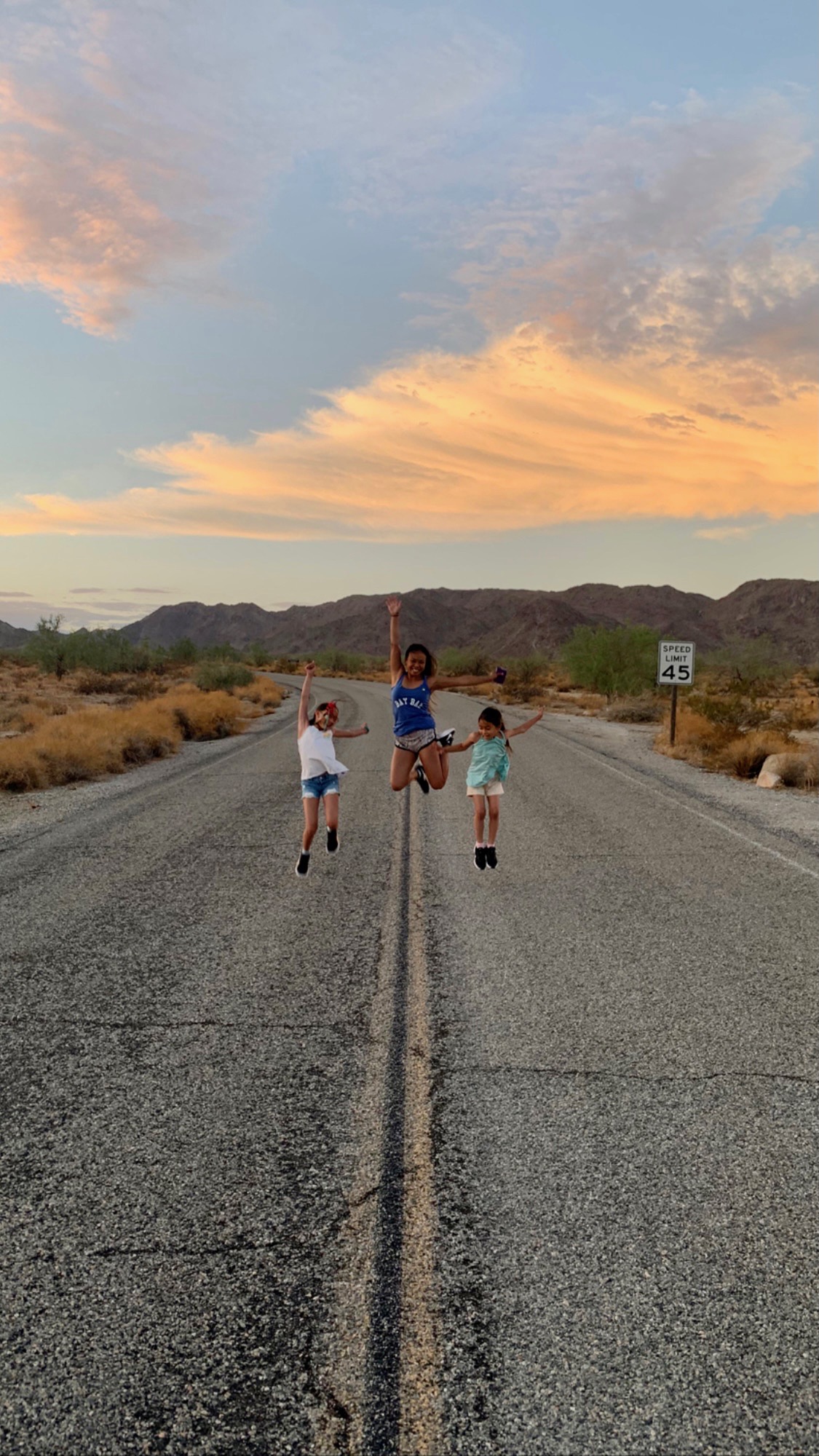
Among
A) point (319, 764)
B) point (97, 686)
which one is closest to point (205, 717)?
point (319, 764)

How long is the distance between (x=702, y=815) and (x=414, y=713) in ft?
25.8

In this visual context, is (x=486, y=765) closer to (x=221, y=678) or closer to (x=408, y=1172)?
(x=408, y=1172)

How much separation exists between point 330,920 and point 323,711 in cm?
175

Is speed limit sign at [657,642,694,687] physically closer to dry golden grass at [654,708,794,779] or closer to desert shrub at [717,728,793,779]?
dry golden grass at [654,708,794,779]

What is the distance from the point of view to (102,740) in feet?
64.2

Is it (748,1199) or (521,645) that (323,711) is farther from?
(521,645)

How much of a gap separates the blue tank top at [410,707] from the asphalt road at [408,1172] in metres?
1.64

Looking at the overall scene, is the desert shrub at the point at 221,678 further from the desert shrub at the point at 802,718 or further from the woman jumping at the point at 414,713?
the woman jumping at the point at 414,713

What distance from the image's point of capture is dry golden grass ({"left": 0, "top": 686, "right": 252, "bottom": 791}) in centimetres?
1678

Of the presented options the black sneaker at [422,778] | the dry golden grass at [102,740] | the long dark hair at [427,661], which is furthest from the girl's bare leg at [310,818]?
the dry golden grass at [102,740]

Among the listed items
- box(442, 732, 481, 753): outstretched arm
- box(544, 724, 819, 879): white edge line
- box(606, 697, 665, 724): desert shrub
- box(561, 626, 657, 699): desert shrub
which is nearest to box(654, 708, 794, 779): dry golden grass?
box(544, 724, 819, 879): white edge line

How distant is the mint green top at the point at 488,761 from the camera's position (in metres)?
7.51

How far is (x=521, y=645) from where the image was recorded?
15812 cm

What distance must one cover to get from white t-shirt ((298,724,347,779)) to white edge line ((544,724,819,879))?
203 inches
